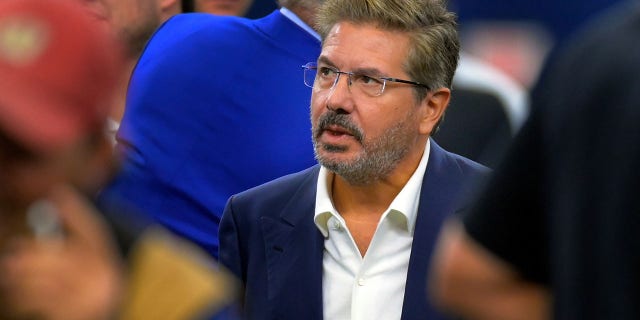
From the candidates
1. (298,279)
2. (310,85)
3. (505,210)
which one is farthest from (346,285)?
(505,210)

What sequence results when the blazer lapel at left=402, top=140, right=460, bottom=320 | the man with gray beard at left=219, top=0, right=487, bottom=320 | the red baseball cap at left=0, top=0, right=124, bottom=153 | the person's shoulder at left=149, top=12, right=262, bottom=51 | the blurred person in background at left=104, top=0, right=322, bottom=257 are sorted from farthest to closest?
1. the person's shoulder at left=149, top=12, right=262, bottom=51
2. the blurred person in background at left=104, top=0, right=322, bottom=257
3. the man with gray beard at left=219, top=0, right=487, bottom=320
4. the blazer lapel at left=402, top=140, right=460, bottom=320
5. the red baseball cap at left=0, top=0, right=124, bottom=153

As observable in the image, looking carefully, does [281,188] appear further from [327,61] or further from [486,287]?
[486,287]

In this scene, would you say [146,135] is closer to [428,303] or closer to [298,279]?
[298,279]

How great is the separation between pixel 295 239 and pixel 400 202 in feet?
0.93

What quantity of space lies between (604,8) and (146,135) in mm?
1875

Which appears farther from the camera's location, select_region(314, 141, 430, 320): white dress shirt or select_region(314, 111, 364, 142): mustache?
select_region(314, 111, 364, 142): mustache

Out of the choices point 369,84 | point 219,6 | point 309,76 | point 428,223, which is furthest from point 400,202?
point 219,6

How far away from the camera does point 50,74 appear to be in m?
1.18

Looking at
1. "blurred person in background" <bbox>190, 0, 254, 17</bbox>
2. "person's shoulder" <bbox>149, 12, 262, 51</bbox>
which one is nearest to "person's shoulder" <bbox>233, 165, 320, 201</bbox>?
"person's shoulder" <bbox>149, 12, 262, 51</bbox>

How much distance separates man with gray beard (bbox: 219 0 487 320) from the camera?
315 centimetres

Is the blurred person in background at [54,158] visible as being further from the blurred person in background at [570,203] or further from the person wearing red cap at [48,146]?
the blurred person in background at [570,203]

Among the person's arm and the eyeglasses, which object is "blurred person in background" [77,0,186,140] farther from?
the person's arm

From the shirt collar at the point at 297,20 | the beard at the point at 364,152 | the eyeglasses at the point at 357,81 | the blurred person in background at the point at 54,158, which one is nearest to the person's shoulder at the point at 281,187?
the beard at the point at 364,152

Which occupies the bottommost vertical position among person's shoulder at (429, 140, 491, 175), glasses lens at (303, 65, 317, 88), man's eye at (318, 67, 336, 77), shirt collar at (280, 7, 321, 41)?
glasses lens at (303, 65, 317, 88)
